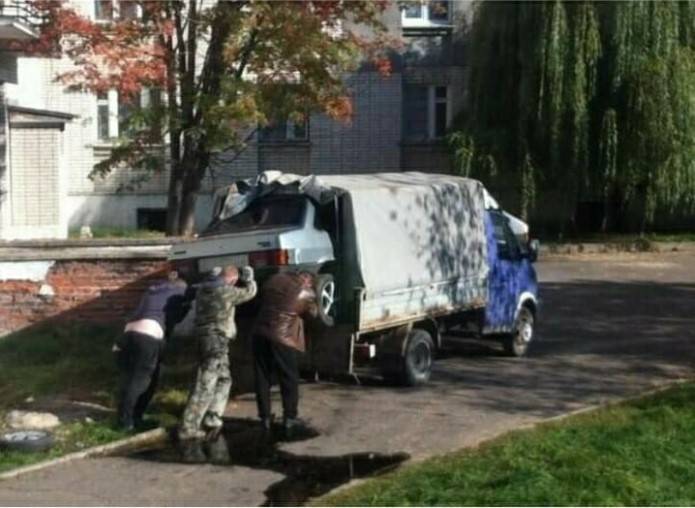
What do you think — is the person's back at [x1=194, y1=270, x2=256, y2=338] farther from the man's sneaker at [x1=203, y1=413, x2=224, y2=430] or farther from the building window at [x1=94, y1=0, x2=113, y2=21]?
the building window at [x1=94, y1=0, x2=113, y2=21]

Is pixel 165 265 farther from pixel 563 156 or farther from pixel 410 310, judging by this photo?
pixel 563 156

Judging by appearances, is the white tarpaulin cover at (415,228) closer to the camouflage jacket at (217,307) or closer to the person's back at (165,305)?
the camouflage jacket at (217,307)

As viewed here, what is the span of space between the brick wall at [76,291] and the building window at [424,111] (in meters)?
17.9

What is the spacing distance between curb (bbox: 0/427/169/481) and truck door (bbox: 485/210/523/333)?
5.52 m

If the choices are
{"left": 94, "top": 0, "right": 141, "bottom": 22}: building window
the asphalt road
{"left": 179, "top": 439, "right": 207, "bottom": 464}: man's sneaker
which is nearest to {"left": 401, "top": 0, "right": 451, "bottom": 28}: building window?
the asphalt road

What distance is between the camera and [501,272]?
17.2 metres

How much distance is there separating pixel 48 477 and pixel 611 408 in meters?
5.25

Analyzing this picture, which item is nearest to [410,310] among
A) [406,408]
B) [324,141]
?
[406,408]

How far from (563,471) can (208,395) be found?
13.0 feet

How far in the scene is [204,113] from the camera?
17.3 m

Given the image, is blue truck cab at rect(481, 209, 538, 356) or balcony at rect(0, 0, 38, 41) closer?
blue truck cab at rect(481, 209, 538, 356)

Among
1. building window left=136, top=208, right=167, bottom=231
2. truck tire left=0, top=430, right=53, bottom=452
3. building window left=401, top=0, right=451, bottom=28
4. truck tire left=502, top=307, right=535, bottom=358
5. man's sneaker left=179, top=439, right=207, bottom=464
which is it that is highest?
building window left=401, top=0, right=451, bottom=28

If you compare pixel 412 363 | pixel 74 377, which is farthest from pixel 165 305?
pixel 412 363

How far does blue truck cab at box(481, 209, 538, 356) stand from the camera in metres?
17.0
